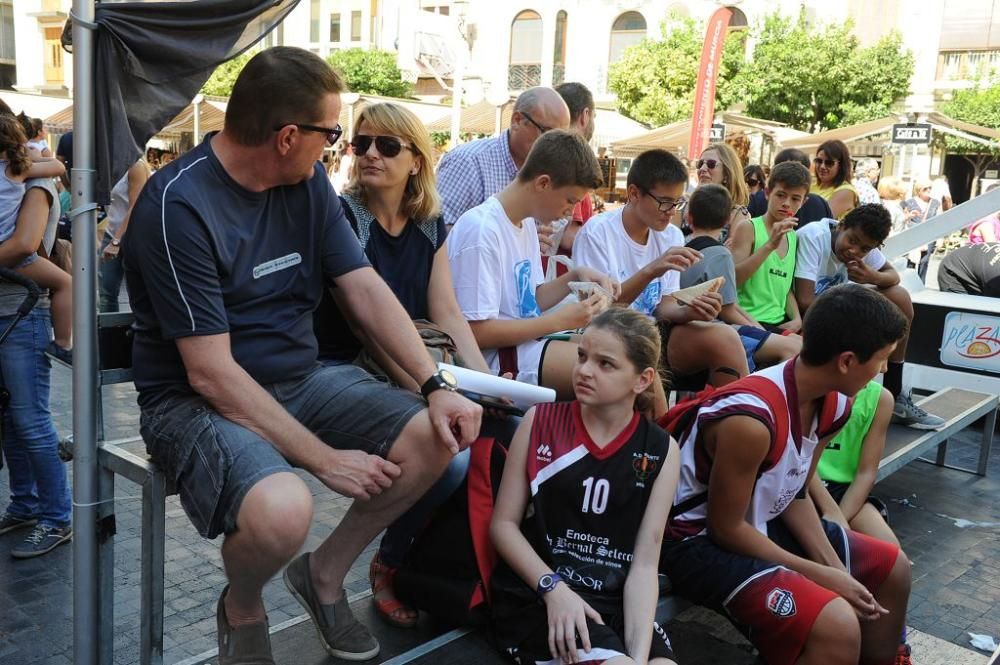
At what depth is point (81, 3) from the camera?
2.25 metres

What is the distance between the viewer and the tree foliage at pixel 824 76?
29.6 meters

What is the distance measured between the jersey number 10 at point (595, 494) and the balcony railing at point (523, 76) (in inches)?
1614

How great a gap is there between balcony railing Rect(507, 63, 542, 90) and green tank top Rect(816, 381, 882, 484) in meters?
39.7

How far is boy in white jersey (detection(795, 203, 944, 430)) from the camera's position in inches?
210

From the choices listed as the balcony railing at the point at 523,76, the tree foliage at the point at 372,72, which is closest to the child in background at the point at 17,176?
the tree foliage at the point at 372,72

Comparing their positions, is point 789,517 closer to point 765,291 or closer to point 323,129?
point 323,129

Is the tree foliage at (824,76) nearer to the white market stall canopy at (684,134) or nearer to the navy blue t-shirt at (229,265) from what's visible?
the white market stall canopy at (684,134)

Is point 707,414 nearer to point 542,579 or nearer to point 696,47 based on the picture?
point 542,579

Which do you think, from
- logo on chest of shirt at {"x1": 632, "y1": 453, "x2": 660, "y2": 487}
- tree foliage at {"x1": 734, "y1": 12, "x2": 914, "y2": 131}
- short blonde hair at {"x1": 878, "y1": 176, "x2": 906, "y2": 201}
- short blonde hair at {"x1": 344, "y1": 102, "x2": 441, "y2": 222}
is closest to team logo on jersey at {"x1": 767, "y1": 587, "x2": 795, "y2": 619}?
logo on chest of shirt at {"x1": 632, "y1": 453, "x2": 660, "y2": 487}

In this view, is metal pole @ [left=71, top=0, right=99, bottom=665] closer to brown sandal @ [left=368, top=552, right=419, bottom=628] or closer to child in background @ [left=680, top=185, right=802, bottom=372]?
brown sandal @ [left=368, top=552, right=419, bottom=628]

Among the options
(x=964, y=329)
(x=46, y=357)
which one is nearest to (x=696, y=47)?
(x=964, y=329)

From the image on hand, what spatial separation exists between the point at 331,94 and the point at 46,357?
216 cm

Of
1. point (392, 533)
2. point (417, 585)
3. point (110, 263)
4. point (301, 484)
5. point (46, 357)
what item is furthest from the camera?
point (110, 263)

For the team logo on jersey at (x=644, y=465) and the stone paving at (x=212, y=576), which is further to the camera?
the stone paving at (x=212, y=576)
